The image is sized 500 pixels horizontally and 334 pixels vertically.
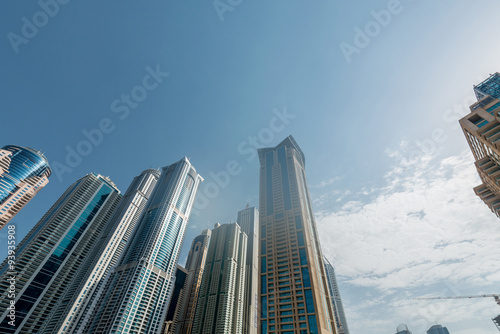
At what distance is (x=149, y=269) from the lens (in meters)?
143

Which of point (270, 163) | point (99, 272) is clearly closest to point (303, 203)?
point (270, 163)

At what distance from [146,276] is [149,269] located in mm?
4611

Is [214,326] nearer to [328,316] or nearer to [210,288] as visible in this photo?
[210,288]

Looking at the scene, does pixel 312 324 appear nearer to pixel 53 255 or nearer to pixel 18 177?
pixel 53 255

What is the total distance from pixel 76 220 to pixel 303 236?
6902 inches

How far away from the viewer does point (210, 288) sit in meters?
187

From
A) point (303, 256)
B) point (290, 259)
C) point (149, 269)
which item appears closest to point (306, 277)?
point (303, 256)

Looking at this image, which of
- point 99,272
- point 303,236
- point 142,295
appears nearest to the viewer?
point 303,236

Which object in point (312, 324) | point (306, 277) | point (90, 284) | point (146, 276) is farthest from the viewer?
point (90, 284)

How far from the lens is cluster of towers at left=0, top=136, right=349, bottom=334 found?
87812mm

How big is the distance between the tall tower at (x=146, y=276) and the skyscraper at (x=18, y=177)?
68859mm

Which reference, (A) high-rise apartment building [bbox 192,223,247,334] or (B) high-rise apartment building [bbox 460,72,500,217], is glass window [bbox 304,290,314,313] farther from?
(A) high-rise apartment building [bbox 192,223,247,334]

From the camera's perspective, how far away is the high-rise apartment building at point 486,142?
45.0 m

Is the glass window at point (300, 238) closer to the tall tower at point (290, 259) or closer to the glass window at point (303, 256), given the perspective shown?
the tall tower at point (290, 259)
